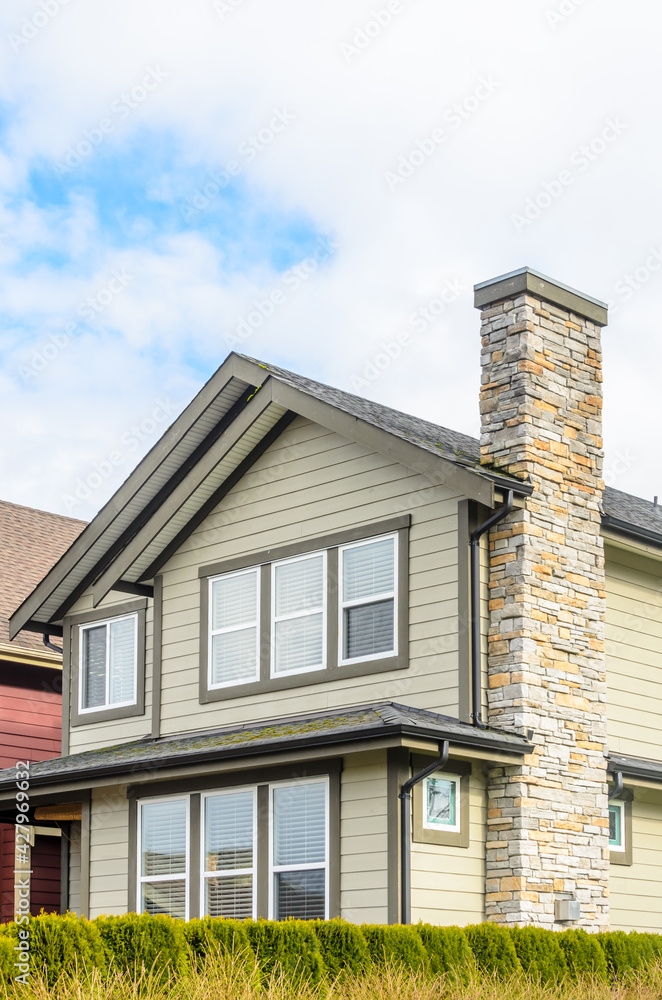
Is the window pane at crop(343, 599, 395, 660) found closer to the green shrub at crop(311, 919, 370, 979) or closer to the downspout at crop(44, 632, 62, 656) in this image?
the green shrub at crop(311, 919, 370, 979)

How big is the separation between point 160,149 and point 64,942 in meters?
7.43

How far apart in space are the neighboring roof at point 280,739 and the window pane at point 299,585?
4.27ft

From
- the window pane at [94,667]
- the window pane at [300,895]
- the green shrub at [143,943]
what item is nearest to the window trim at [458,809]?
the window pane at [300,895]

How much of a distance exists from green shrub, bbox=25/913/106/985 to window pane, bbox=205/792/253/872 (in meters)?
4.51

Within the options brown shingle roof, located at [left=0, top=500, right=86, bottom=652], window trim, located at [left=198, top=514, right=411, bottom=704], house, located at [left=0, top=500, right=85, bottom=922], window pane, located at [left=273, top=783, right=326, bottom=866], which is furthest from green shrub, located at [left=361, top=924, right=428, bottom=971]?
brown shingle roof, located at [left=0, top=500, right=86, bottom=652]

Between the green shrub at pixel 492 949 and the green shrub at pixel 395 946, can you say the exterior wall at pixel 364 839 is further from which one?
the green shrub at pixel 395 946

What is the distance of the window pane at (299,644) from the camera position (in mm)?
14117

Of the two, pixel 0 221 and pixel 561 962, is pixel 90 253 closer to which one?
pixel 0 221

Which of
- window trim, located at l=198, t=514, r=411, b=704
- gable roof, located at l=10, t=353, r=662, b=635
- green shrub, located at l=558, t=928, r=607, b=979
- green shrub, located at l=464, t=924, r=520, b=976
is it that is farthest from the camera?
gable roof, located at l=10, t=353, r=662, b=635

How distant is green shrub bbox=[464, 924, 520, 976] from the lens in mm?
10094

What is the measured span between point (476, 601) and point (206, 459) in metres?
4.37

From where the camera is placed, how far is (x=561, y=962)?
1050 cm

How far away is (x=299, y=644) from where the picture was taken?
14.3 m

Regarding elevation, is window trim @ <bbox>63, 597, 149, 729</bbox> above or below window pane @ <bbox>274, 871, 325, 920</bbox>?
above
